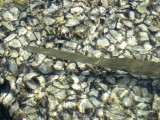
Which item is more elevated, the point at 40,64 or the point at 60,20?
the point at 60,20

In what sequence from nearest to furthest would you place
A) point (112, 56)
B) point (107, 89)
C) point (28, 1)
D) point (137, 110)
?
point (137, 110) < point (107, 89) < point (112, 56) < point (28, 1)

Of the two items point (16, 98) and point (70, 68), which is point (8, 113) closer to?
point (16, 98)

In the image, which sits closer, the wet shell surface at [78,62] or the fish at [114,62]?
the fish at [114,62]

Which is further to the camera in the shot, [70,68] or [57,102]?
[70,68]

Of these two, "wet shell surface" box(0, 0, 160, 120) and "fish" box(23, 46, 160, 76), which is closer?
"fish" box(23, 46, 160, 76)

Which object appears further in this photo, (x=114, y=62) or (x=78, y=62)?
(x=78, y=62)

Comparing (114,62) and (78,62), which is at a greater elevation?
(114,62)

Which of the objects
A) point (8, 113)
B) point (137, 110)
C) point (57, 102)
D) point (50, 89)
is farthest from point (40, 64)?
point (137, 110)

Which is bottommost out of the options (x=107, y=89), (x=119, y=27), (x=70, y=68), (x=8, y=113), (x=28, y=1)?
(x=8, y=113)
